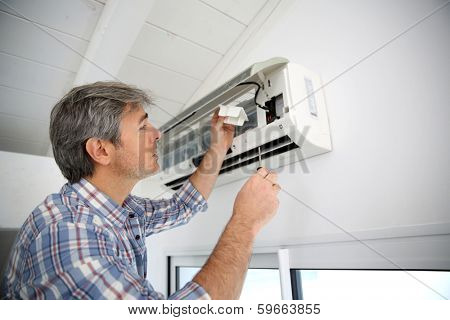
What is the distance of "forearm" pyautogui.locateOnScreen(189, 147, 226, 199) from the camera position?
1063 mm

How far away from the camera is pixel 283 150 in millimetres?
1023

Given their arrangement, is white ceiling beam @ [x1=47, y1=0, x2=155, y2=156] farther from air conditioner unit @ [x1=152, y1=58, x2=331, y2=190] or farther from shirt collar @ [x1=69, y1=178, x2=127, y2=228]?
shirt collar @ [x1=69, y1=178, x2=127, y2=228]

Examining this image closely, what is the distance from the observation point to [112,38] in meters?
1.31

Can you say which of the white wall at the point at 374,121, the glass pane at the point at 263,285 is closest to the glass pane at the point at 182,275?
the glass pane at the point at 263,285

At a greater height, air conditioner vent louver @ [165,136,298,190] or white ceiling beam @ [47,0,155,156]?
white ceiling beam @ [47,0,155,156]

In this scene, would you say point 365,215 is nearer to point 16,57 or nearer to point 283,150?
point 283,150

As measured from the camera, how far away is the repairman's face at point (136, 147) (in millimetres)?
877

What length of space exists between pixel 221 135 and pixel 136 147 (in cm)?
31

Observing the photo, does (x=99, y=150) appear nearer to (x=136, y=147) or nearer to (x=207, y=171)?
(x=136, y=147)

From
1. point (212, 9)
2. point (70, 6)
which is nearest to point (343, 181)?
point (212, 9)

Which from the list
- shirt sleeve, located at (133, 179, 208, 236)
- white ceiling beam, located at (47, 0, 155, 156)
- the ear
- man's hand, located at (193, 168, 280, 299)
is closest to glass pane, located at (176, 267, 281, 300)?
shirt sleeve, located at (133, 179, 208, 236)

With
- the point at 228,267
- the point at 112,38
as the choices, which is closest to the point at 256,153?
the point at 228,267

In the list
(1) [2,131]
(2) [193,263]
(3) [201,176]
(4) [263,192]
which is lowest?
(2) [193,263]

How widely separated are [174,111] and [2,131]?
48.3 inches
